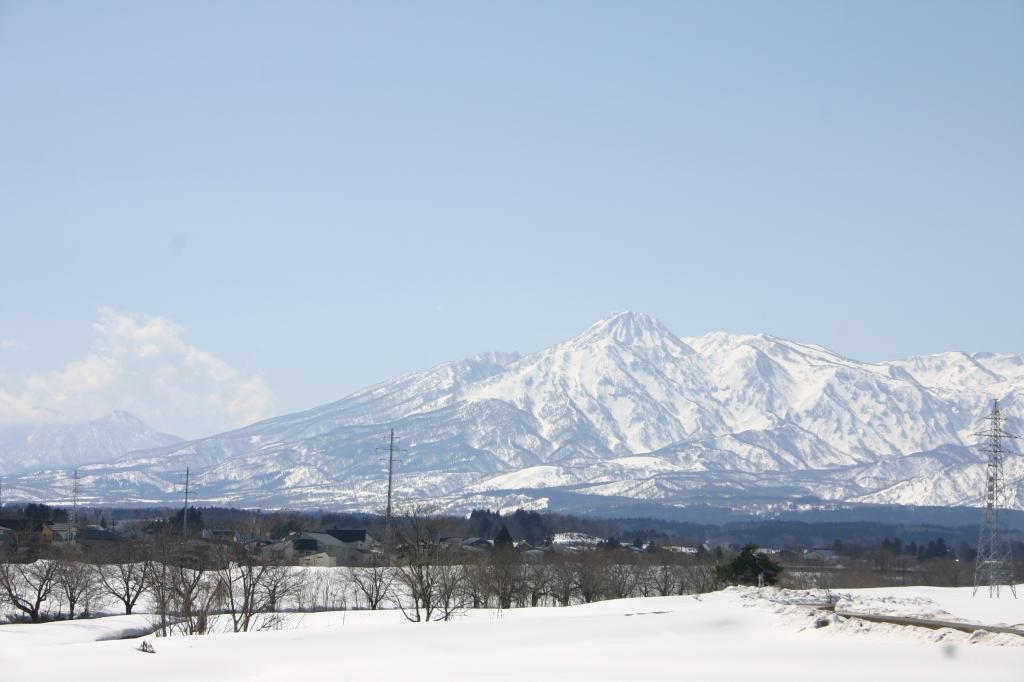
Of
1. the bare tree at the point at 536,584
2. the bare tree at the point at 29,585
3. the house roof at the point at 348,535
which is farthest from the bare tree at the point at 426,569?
the house roof at the point at 348,535

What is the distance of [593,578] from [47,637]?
3948 cm

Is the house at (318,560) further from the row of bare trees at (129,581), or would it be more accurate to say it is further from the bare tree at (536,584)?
the bare tree at (536,584)

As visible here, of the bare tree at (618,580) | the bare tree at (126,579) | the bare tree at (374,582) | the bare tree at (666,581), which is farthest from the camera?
the bare tree at (666,581)

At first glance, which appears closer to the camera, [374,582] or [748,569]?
[748,569]

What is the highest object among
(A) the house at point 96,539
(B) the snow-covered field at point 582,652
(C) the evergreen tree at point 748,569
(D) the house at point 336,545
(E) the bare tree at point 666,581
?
(A) the house at point 96,539

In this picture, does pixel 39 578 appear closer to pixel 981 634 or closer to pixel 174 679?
pixel 174 679

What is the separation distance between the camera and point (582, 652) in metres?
39.8

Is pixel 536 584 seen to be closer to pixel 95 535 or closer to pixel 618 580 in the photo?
pixel 618 580

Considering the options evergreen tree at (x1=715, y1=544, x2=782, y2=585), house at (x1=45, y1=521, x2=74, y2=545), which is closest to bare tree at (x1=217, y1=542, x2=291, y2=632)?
evergreen tree at (x1=715, y1=544, x2=782, y2=585)

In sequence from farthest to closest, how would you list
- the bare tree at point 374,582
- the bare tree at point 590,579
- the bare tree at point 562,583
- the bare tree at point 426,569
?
the bare tree at point 590,579 → the bare tree at point 562,583 → the bare tree at point 374,582 → the bare tree at point 426,569

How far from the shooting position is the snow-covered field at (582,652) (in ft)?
112

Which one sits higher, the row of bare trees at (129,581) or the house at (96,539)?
the house at (96,539)

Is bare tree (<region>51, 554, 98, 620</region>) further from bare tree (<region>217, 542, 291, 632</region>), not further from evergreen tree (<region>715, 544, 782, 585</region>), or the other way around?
evergreen tree (<region>715, 544, 782, 585</region>)

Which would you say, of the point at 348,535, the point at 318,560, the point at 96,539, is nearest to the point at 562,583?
the point at 318,560
